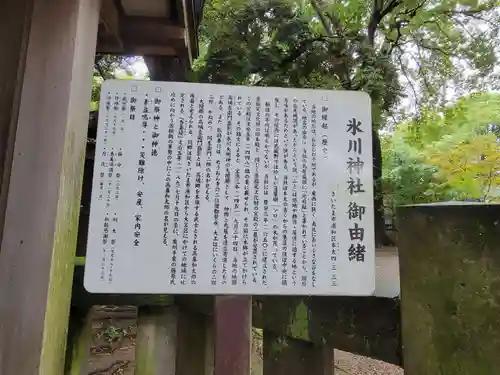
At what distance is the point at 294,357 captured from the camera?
1.51m

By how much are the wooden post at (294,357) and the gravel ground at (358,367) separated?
318 centimetres

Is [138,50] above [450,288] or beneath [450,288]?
above

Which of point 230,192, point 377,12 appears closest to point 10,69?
point 230,192

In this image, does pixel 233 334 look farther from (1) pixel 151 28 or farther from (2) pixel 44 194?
(1) pixel 151 28

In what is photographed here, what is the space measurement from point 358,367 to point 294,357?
12.2 ft

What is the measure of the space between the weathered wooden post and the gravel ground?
3.69m

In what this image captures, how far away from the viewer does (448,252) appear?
1.04 metres

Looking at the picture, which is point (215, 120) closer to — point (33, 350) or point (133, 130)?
point (133, 130)

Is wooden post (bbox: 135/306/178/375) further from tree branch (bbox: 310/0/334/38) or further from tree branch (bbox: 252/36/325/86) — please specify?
tree branch (bbox: 310/0/334/38)

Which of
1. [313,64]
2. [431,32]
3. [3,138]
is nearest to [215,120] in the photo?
[3,138]

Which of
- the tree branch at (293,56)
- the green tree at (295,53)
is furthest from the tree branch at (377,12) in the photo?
the tree branch at (293,56)

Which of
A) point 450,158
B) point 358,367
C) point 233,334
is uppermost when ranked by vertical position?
point 450,158

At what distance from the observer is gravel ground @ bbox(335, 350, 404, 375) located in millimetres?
4512

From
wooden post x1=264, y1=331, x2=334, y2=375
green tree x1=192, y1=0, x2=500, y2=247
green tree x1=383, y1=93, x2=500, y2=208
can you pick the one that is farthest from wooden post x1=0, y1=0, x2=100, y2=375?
green tree x1=383, y1=93, x2=500, y2=208
